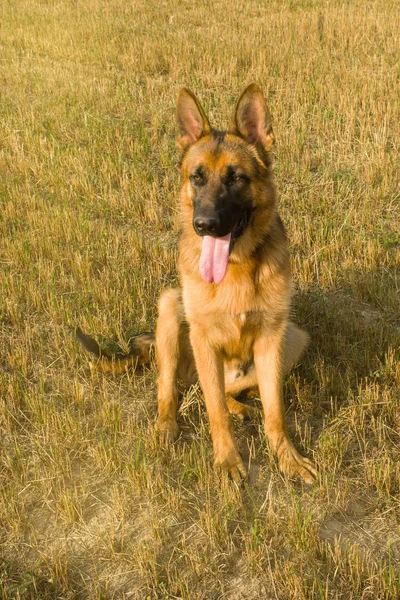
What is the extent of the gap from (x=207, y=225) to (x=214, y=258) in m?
0.28

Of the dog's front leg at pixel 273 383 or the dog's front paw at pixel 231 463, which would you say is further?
the dog's front leg at pixel 273 383

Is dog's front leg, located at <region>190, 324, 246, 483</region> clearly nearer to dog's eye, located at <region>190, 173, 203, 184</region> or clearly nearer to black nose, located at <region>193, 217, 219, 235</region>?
black nose, located at <region>193, 217, 219, 235</region>

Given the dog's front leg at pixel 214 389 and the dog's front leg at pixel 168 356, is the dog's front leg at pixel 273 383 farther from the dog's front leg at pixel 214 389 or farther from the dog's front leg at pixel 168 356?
the dog's front leg at pixel 168 356

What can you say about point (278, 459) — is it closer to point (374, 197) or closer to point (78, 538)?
point (78, 538)

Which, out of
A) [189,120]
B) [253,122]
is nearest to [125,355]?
[189,120]

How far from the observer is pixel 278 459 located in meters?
3.86

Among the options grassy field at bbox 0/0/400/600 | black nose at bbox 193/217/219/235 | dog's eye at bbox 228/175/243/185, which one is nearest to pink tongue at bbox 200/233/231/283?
black nose at bbox 193/217/219/235

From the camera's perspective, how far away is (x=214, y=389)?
155 inches


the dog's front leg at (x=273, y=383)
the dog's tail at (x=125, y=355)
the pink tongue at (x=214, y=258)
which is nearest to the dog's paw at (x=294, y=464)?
the dog's front leg at (x=273, y=383)

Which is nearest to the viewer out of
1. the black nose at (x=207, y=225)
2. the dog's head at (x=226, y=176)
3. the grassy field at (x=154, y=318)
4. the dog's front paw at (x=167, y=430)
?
the grassy field at (x=154, y=318)

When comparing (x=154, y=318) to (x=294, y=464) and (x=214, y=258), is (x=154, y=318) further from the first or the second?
(x=294, y=464)

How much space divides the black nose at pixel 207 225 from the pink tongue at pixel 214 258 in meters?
0.14

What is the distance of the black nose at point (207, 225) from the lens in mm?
3590

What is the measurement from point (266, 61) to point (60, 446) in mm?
8005
